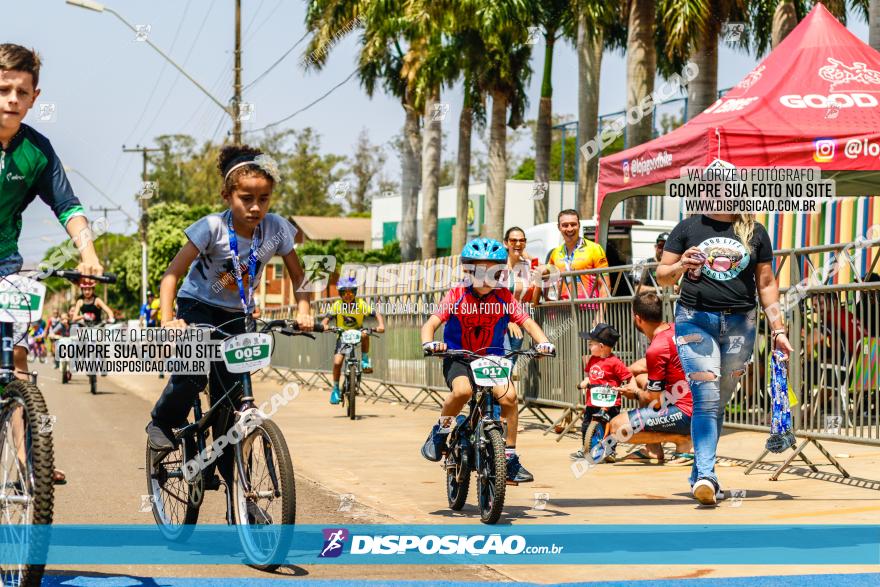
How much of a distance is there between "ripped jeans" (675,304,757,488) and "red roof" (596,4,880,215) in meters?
3.73

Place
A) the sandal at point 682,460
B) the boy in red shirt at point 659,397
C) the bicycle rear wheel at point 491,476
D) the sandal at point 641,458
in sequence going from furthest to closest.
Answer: the sandal at point 641,458
the sandal at point 682,460
the boy in red shirt at point 659,397
the bicycle rear wheel at point 491,476

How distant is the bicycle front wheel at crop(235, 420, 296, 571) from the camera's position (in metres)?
5.39

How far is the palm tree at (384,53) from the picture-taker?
117ft

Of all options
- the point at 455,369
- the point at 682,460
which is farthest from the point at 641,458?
the point at 455,369

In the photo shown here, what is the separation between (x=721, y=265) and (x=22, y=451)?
470 centimetres

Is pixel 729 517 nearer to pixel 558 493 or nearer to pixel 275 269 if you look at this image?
pixel 558 493

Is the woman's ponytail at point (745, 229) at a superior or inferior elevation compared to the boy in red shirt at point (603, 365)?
superior

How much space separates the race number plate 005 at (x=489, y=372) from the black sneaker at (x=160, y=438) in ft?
6.43

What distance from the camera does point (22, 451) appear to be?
4934mm

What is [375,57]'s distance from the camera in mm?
40812

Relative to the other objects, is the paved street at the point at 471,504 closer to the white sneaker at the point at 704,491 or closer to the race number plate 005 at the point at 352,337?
the white sneaker at the point at 704,491

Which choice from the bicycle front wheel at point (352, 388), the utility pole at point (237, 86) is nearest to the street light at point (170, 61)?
the utility pole at point (237, 86)

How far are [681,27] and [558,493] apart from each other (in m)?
14.3

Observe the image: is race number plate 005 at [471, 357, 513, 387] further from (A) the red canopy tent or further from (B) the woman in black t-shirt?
(A) the red canopy tent
